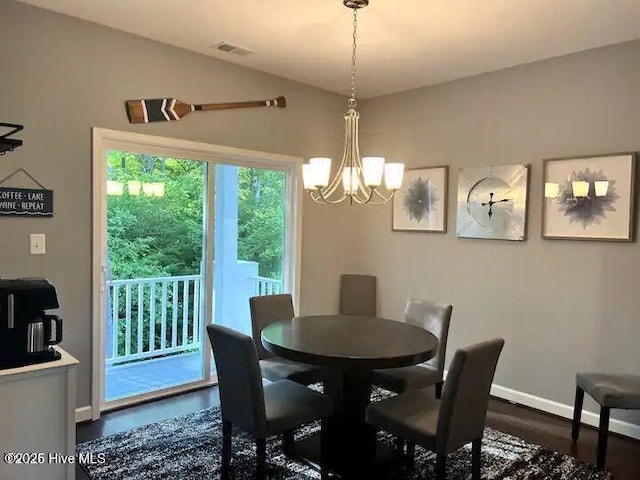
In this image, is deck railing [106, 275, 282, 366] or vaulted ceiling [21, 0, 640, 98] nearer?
vaulted ceiling [21, 0, 640, 98]

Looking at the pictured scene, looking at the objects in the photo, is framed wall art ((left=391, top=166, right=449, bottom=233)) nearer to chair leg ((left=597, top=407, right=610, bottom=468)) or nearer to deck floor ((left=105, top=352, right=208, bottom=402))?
chair leg ((left=597, top=407, right=610, bottom=468))

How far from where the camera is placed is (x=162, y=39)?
3.46m

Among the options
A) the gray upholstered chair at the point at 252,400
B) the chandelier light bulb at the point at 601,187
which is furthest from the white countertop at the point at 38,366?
the chandelier light bulb at the point at 601,187

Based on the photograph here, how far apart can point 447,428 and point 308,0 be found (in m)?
2.40

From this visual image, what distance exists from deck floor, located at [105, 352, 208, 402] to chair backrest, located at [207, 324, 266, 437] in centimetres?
154

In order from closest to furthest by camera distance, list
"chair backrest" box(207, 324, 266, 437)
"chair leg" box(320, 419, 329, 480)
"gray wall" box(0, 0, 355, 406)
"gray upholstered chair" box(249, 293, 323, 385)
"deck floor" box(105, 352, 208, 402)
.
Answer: "chair backrest" box(207, 324, 266, 437) → "chair leg" box(320, 419, 329, 480) → "gray wall" box(0, 0, 355, 406) → "gray upholstered chair" box(249, 293, 323, 385) → "deck floor" box(105, 352, 208, 402)

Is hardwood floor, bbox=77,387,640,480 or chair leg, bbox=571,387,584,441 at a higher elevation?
→ chair leg, bbox=571,387,584,441

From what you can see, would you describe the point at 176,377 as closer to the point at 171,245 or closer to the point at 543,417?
the point at 171,245

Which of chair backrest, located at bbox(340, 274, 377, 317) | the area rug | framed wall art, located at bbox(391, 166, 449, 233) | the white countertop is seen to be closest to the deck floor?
the area rug

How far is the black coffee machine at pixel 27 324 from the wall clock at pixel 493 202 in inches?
123

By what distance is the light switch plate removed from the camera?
300 centimetres

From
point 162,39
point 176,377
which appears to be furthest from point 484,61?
point 176,377

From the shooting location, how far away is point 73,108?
3133 mm

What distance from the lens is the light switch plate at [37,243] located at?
3.00 meters
